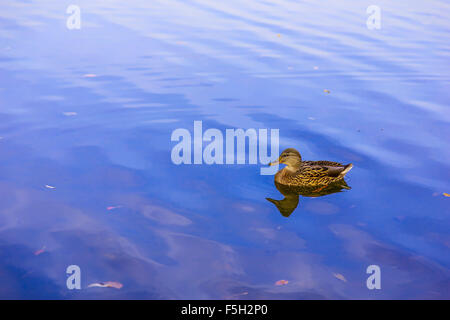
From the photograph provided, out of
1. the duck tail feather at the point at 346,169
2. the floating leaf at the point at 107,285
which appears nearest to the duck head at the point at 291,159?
the duck tail feather at the point at 346,169

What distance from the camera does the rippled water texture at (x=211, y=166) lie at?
5.42 m

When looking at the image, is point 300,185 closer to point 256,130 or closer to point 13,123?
point 256,130

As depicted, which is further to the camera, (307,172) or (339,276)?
(307,172)

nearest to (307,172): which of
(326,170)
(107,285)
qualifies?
(326,170)

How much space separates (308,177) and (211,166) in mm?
1654

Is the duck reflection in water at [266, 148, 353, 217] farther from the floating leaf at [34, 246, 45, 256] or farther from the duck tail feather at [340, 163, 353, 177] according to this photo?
the floating leaf at [34, 246, 45, 256]

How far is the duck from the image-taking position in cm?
729

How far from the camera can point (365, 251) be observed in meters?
5.89

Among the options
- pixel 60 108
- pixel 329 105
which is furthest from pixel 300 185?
pixel 60 108

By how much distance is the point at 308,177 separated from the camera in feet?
24.0

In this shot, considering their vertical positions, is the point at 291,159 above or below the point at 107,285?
above

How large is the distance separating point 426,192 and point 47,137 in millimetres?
6762

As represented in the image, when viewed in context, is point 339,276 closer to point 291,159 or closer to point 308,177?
point 308,177

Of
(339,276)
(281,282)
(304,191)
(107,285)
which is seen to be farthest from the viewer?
(304,191)
